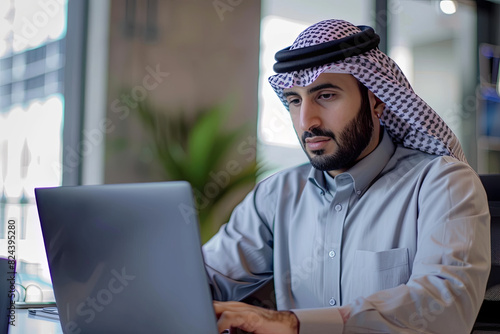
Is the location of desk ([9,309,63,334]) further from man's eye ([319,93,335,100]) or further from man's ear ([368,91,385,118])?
man's ear ([368,91,385,118])

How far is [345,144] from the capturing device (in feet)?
5.35

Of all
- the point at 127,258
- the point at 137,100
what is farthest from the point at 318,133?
the point at 137,100

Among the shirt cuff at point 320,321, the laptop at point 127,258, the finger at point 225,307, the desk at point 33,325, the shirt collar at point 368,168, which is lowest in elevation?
the desk at point 33,325

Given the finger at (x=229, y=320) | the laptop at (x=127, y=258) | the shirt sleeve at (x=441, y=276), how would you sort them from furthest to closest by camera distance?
the shirt sleeve at (x=441, y=276) < the finger at (x=229, y=320) < the laptop at (x=127, y=258)

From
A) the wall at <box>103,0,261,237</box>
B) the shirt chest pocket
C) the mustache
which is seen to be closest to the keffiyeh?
the mustache

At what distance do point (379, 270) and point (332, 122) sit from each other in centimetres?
41

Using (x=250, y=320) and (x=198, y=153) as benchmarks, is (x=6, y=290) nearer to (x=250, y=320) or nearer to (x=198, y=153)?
(x=250, y=320)

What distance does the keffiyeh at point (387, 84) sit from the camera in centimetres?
155

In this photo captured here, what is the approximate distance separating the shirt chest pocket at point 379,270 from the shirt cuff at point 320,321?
0.39 meters

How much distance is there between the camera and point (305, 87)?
1.63 m

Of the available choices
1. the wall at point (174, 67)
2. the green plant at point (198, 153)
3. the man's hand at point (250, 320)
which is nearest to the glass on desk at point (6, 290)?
the man's hand at point (250, 320)

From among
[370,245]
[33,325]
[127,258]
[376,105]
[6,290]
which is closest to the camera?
[127,258]

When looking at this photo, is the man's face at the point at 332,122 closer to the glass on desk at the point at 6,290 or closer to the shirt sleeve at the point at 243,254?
the shirt sleeve at the point at 243,254

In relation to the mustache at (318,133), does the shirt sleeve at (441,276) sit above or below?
below
